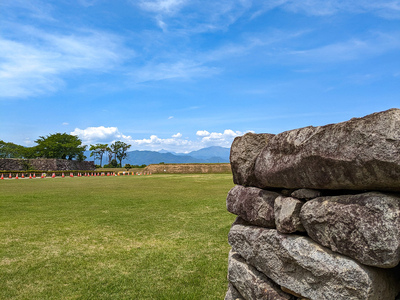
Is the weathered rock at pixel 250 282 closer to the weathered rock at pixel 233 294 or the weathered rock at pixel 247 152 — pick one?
the weathered rock at pixel 233 294

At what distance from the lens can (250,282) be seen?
367cm

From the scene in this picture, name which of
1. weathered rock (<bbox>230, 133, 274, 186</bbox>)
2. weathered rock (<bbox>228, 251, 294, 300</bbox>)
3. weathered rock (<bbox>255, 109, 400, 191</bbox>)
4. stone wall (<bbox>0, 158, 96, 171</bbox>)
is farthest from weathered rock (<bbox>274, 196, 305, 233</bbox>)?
stone wall (<bbox>0, 158, 96, 171</bbox>)

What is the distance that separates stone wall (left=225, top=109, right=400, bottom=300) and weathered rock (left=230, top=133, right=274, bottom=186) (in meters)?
0.01

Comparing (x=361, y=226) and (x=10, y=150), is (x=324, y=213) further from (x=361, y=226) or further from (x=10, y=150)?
(x=10, y=150)

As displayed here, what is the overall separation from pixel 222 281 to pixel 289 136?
11.1 feet

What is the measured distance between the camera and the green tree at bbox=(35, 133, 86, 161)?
296 ft

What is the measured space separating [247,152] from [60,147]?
98.5 m

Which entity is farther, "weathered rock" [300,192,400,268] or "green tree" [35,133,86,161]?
"green tree" [35,133,86,161]

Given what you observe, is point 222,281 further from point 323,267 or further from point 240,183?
point 323,267

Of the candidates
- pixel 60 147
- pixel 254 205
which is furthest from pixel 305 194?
pixel 60 147

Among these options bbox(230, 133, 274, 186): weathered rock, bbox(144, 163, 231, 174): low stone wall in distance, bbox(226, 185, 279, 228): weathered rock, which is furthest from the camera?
bbox(144, 163, 231, 174): low stone wall in distance

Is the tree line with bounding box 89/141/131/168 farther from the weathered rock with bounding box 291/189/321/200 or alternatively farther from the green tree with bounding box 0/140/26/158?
the weathered rock with bounding box 291/189/321/200

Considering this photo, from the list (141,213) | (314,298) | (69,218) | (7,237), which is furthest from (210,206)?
(314,298)

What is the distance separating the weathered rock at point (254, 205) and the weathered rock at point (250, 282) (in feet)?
2.03
